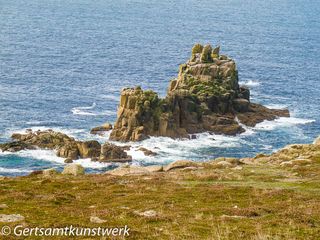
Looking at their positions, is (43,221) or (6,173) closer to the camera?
(43,221)

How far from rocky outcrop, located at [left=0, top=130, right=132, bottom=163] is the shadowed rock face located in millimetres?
10707

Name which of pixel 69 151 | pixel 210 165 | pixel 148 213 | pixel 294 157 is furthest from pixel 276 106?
pixel 148 213

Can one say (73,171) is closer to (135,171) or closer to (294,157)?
(135,171)

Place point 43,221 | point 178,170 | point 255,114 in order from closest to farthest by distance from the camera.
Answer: point 43,221
point 178,170
point 255,114

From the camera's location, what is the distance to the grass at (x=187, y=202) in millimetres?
29250

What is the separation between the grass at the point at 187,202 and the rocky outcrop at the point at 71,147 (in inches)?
2188

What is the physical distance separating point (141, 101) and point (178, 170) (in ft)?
222

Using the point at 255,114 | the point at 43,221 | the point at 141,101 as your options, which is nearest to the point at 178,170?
the point at 43,221

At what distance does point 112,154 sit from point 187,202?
77.1 metres

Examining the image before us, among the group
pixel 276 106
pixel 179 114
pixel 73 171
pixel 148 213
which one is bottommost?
pixel 276 106

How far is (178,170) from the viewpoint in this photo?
209 feet

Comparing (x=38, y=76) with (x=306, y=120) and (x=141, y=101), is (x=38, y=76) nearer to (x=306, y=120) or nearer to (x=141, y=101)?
(x=141, y=101)

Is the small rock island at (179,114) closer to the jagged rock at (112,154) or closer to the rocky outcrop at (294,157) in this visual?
the jagged rock at (112,154)

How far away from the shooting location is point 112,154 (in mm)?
116000
